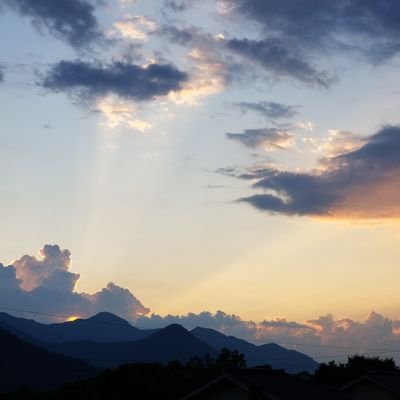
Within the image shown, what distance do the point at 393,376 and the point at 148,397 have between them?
42494mm

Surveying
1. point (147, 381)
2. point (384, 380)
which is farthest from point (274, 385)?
point (147, 381)

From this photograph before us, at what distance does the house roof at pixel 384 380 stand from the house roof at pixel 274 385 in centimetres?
627

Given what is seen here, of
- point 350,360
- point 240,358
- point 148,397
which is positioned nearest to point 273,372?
point 148,397

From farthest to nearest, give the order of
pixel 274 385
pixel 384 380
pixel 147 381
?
pixel 147 381 < pixel 384 380 < pixel 274 385

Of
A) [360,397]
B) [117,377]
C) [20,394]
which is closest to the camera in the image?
[360,397]

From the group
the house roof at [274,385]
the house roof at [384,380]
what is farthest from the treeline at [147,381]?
the house roof at [274,385]

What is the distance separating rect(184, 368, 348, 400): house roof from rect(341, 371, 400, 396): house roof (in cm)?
627

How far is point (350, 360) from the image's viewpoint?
11212 centimetres

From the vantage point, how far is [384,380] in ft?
182

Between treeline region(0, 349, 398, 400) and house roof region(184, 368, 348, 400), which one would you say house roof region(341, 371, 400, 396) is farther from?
treeline region(0, 349, 398, 400)

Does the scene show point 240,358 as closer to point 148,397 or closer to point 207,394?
point 148,397

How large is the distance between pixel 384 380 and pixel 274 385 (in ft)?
49.2

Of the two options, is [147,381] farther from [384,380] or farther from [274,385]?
[274,385]

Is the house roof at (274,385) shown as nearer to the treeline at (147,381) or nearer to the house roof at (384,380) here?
the house roof at (384,380)
